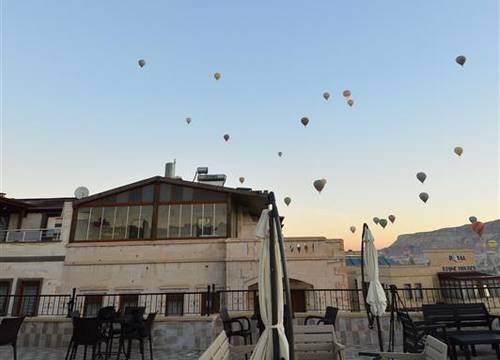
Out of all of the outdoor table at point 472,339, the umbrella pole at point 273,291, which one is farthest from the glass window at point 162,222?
the umbrella pole at point 273,291

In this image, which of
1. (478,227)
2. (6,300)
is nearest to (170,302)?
(6,300)

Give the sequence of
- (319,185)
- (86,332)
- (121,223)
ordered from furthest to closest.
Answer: (319,185), (121,223), (86,332)

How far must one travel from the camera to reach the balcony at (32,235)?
67.8 feet

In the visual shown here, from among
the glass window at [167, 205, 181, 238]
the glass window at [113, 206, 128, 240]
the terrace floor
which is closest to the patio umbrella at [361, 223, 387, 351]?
the terrace floor

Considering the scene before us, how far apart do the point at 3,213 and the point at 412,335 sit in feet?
89.8

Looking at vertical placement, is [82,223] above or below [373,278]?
above

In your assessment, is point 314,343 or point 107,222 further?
point 107,222

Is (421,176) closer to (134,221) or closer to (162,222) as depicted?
(162,222)

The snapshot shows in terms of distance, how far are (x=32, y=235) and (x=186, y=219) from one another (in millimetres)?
11003

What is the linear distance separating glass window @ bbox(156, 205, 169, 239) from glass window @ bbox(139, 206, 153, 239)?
1.80ft

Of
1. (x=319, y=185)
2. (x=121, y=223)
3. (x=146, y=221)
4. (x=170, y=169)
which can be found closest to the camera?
(x=146, y=221)

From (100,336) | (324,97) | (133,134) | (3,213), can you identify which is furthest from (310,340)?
(3,213)

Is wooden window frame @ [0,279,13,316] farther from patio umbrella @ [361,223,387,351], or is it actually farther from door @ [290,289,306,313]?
patio umbrella @ [361,223,387,351]

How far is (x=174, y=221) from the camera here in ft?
62.7
